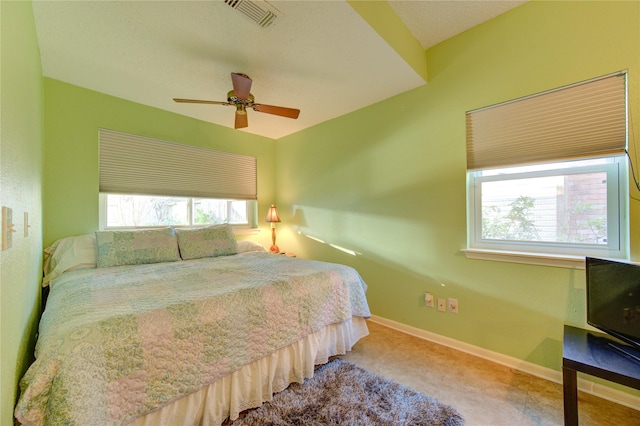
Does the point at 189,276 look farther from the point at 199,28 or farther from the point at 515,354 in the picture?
the point at 515,354

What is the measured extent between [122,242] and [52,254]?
20.7 inches

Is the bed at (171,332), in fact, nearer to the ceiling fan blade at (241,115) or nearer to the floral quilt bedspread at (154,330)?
the floral quilt bedspread at (154,330)

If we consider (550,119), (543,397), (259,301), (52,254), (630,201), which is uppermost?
(550,119)

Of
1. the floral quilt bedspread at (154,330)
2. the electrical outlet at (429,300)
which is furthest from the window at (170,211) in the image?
the electrical outlet at (429,300)

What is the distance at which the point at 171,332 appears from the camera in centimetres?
114

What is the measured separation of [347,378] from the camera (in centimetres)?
170

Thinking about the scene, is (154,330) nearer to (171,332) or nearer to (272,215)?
(171,332)

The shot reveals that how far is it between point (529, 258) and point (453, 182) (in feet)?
2.52

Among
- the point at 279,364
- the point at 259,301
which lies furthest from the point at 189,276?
the point at 279,364

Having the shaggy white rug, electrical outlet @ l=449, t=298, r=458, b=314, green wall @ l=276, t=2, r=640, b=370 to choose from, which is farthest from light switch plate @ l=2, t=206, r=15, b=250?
electrical outlet @ l=449, t=298, r=458, b=314

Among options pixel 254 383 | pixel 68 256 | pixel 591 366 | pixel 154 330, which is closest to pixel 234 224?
pixel 68 256

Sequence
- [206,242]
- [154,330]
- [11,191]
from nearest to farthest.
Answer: [11,191] < [154,330] < [206,242]

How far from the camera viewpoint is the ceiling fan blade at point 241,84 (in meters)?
1.95

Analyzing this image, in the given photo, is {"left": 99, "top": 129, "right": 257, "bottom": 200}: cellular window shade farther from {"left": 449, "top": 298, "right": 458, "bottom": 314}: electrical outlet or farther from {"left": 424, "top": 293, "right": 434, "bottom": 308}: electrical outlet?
{"left": 449, "top": 298, "right": 458, "bottom": 314}: electrical outlet
